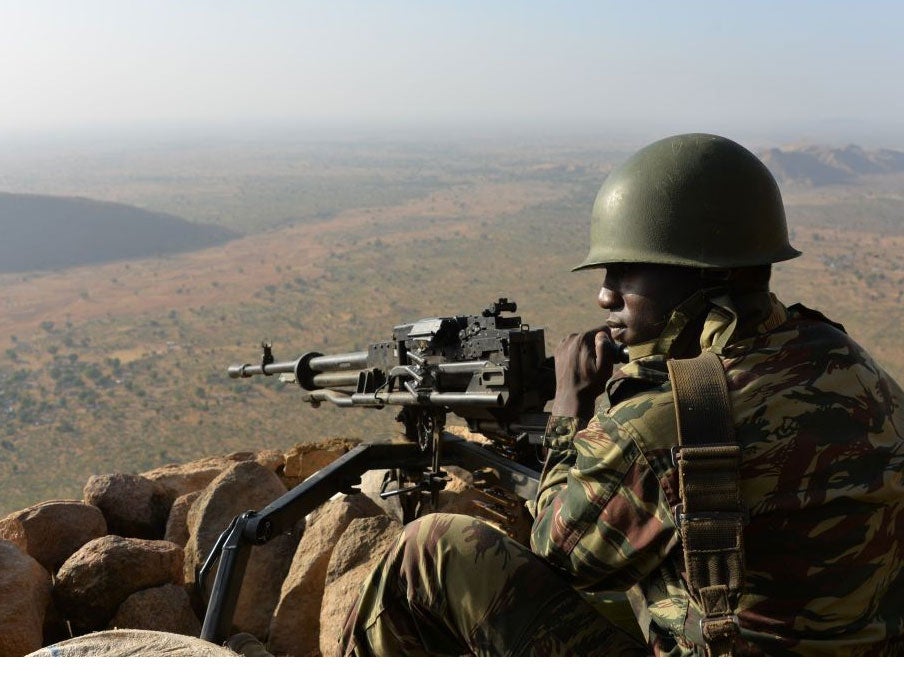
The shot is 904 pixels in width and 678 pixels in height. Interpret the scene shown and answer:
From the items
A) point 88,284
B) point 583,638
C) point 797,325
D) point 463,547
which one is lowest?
point 88,284

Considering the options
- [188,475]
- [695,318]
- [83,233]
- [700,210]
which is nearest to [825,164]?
[83,233]

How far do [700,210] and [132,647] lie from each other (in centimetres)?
224

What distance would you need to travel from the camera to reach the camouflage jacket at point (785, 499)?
8.42ft

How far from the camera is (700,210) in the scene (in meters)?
3.16

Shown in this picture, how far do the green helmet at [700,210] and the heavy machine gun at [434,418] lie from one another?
56.5 inches

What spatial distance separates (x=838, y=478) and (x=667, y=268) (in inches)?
36.3

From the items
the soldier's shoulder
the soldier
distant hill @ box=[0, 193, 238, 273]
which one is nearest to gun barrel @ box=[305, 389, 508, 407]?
the soldier

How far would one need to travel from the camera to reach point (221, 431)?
24141mm

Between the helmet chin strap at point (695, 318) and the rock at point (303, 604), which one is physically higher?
the helmet chin strap at point (695, 318)

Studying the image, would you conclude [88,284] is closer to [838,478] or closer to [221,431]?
[221,431]

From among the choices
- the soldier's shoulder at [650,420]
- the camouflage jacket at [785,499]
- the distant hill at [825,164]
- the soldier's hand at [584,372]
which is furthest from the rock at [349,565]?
the distant hill at [825,164]

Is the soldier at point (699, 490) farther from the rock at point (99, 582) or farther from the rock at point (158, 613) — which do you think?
the rock at point (99, 582)
